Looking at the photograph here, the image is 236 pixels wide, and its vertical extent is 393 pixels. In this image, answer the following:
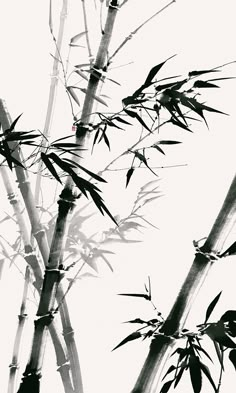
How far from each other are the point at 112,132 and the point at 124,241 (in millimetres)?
856

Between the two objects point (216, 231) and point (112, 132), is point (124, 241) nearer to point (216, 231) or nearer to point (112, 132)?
point (112, 132)

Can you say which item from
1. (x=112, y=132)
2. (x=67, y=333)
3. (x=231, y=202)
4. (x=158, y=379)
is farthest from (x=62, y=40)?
(x=158, y=379)

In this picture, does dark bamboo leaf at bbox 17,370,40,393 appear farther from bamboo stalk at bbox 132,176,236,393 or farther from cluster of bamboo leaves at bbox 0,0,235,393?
bamboo stalk at bbox 132,176,236,393

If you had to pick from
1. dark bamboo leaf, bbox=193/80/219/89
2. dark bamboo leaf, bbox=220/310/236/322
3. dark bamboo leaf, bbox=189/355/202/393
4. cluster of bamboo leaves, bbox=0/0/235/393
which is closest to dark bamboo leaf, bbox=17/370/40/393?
cluster of bamboo leaves, bbox=0/0/235/393

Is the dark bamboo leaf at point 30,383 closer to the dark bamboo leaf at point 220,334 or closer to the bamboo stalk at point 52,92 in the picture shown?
the dark bamboo leaf at point 220,334

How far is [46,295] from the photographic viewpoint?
149 cm

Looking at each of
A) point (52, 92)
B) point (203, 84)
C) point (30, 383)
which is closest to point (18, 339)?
point (30, 383)

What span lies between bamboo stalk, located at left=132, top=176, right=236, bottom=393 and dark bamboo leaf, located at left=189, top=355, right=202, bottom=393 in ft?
0.20

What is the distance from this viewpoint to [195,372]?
1.27m

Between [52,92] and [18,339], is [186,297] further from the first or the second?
[52,92]

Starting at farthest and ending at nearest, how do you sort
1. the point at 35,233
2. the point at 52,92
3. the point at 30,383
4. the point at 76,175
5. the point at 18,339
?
1. the point at 52,92
2. the point at 18,339
3. the point at 35,233
4. the point at 30,383
5. the point at 76,175

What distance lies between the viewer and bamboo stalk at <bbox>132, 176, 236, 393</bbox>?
127cm

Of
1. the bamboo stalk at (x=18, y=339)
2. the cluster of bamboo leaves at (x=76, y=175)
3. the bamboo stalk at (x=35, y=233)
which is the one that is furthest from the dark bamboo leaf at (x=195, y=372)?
the bamboo stalk at (x=18, y=339)

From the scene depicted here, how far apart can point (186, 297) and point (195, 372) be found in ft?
0.57
